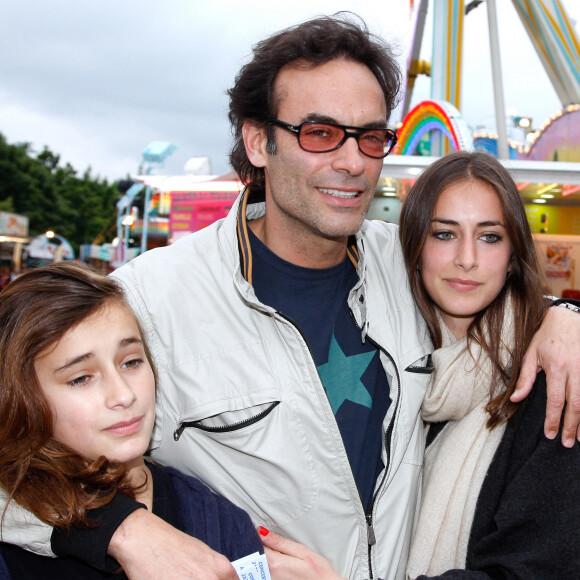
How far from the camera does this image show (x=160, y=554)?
1.35 m

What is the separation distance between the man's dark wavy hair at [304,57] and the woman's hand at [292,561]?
1.44 m

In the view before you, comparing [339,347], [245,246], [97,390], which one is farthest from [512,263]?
[97,390]

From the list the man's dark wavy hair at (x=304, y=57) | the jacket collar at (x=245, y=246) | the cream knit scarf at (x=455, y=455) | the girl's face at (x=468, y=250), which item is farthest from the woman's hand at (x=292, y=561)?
the man's dark wavy hair at (x=304, y=57)

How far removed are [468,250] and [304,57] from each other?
0.98m

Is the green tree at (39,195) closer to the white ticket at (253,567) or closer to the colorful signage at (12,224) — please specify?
the colorful signage at (12,224)

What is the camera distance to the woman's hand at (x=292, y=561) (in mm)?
1589

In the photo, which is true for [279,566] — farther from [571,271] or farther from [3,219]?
[3,219]

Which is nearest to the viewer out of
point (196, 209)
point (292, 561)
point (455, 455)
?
point (292, 561)

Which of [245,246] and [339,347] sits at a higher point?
[245,246]

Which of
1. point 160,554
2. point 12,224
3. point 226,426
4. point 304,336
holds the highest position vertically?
point 304,336

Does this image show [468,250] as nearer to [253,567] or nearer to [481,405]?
[481,405]

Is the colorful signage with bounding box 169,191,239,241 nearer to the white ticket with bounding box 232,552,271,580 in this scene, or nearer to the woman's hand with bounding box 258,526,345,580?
the woman's hand with bounding box 258,526,345,580

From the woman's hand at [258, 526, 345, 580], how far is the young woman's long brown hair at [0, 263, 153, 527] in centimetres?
48

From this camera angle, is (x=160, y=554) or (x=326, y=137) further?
(x=326, y=137)
